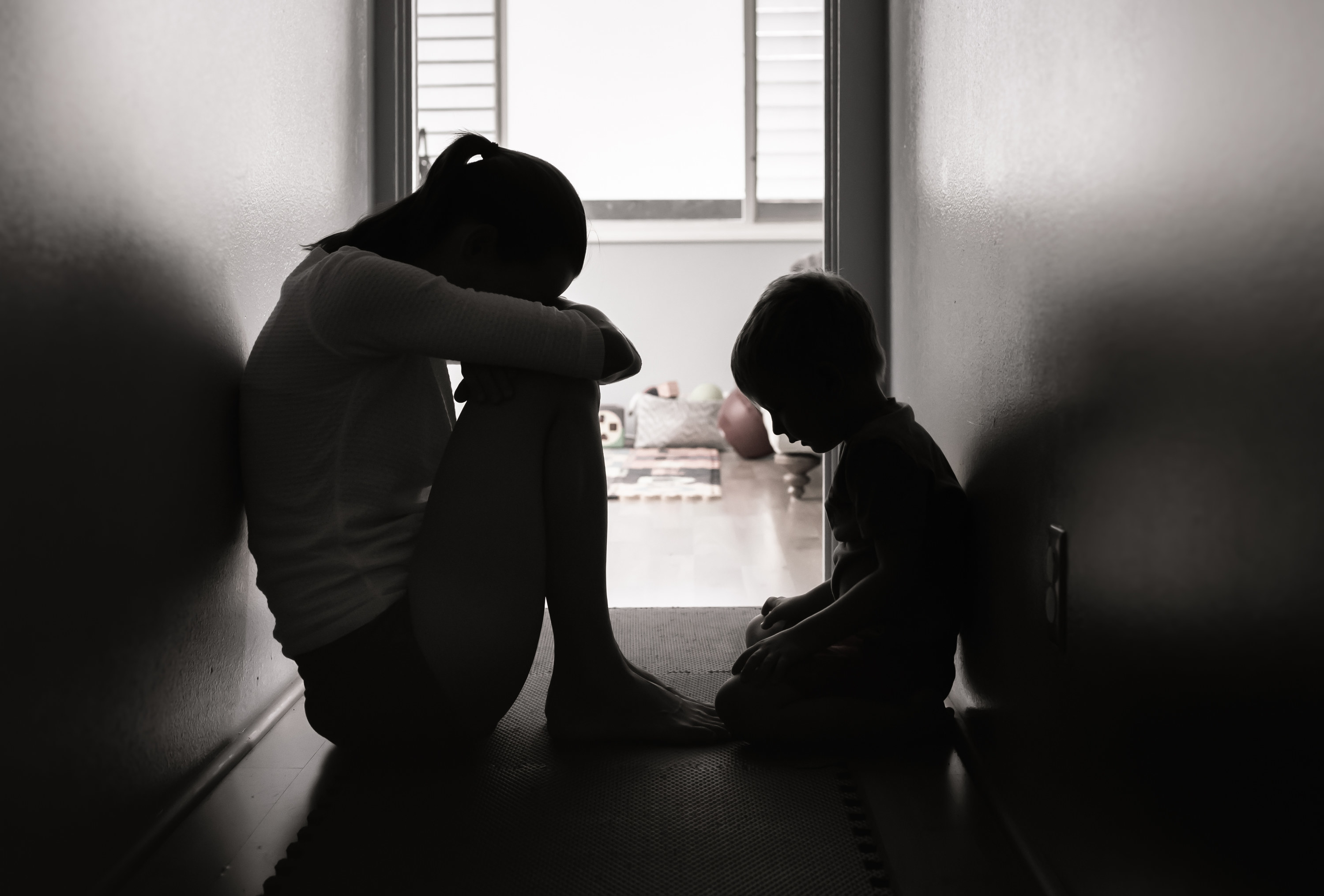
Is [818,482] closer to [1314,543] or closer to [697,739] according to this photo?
[697,739]

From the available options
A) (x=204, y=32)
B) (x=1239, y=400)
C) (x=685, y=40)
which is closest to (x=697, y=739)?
(x=1239, y=400)

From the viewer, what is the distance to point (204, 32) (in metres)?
1.06

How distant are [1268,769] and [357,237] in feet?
3.19

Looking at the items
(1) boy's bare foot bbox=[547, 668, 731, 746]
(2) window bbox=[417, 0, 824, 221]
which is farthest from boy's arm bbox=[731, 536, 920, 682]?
(2) window bbox=[417, 0, 824, 221]

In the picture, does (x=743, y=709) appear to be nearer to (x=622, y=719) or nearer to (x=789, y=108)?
(x=622, y=719)

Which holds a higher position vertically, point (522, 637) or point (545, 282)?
point (545, 282)

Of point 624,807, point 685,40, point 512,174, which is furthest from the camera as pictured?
point 685,40

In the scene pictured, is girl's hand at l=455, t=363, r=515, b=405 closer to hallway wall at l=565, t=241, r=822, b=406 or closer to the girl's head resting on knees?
the girl's head resting on knees

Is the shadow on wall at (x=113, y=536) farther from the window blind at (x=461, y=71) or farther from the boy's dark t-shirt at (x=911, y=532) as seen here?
the window blind at (x=461, y=71)

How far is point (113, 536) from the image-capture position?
2.85ft

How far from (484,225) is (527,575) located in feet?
1.25

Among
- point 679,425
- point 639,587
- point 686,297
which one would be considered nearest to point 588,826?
point 639,587

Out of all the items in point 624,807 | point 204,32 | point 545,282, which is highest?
point 204,32

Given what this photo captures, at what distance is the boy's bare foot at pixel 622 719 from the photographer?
1.19 metres
